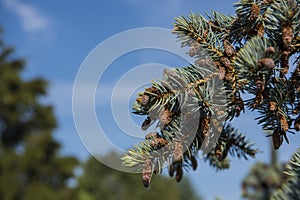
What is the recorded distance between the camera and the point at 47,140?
1291 centimetres

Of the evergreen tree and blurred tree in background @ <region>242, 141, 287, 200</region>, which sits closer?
blurred tree in background @ <region>242, 141, 287, 200</region>

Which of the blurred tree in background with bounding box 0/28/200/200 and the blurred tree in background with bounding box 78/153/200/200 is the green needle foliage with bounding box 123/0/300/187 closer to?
the blurred tree in background with bounding box 0/28/200/200

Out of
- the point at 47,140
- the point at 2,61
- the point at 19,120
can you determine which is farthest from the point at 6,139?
the point at 2,61

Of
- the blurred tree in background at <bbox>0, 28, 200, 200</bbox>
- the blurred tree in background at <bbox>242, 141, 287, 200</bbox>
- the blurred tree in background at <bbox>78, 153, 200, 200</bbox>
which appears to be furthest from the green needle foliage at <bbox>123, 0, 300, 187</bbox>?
the blurred tree in background at <bbox>78, 153, 200, 200</bbox>

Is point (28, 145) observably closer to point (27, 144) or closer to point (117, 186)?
point (27, 144)

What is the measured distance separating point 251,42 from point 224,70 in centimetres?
7

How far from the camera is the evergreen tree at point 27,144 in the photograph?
12180mm

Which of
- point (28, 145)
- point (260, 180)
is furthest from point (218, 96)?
point (28, 145)

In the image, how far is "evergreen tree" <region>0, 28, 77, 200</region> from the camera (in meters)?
12.2

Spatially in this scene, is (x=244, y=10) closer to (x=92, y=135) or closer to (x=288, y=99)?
(x=288, y=99)

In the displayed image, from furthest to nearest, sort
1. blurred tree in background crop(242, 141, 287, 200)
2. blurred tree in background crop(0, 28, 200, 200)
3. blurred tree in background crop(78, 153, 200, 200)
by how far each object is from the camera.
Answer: blurred tree in background crop(78, 153, 200, 200) → blurred tree in background crop(0, 28, 200, 200) → blurred tree in background crop(242, 141, 287, 200)

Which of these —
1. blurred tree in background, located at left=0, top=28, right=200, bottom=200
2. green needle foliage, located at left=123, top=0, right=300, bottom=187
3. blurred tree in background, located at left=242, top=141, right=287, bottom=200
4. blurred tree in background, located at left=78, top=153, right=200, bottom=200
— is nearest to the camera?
green needle foliage, located at left=123, top=0, right=300, bottom=187

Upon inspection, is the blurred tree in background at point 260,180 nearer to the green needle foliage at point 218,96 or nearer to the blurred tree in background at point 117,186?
the green needle foliage at point 218,96

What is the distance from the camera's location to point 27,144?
1298 cm
